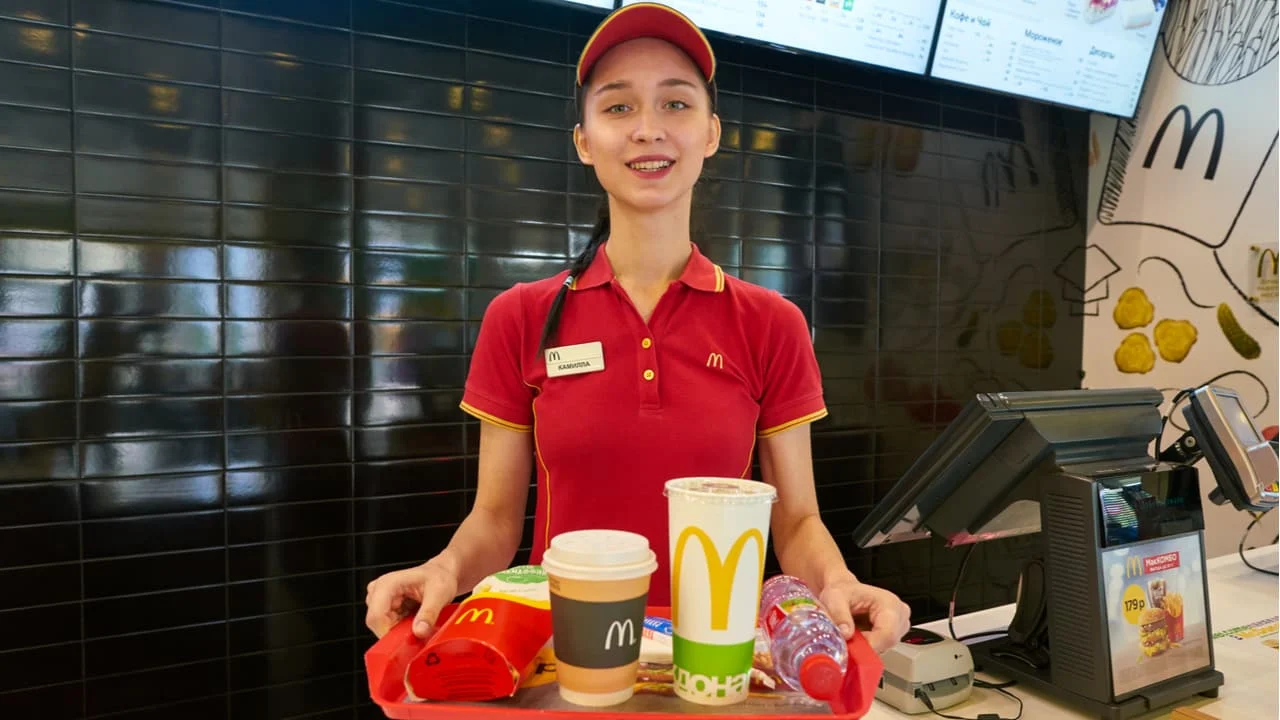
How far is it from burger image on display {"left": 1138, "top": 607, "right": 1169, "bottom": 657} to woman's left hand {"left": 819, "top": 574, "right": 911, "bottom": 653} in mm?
583

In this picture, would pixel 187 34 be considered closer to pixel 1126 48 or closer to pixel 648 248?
pixel 648 248

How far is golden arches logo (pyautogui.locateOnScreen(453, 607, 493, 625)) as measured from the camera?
70 centimetres

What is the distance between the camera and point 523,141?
2336mm

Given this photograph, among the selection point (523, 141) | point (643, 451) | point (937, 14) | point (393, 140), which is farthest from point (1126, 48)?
point (643, 451)

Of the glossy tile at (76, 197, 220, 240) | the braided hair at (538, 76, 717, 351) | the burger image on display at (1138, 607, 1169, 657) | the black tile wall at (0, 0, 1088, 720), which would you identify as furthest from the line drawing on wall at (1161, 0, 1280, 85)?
the glossy tile at (76, 197, 220, 240)

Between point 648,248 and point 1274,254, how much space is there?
2.60 m

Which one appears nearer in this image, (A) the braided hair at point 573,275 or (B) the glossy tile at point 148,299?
(A) the braided hair at point 573,275

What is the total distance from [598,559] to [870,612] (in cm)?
37

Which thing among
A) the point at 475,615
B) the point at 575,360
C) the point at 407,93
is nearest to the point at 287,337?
the point at 407,93

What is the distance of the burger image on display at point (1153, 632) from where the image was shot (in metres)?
1.17

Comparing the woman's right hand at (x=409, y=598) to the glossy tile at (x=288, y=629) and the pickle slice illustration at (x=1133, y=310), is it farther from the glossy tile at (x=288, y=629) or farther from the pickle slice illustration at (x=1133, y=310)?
the pickle slice illustration at (x=1133, y=310)

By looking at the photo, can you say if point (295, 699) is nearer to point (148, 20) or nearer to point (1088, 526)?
point (148, 20)

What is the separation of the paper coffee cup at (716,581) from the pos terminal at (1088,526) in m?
0.63

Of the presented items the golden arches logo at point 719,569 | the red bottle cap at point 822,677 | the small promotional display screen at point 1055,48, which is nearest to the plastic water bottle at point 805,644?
the red bottle cap at point 822,677
